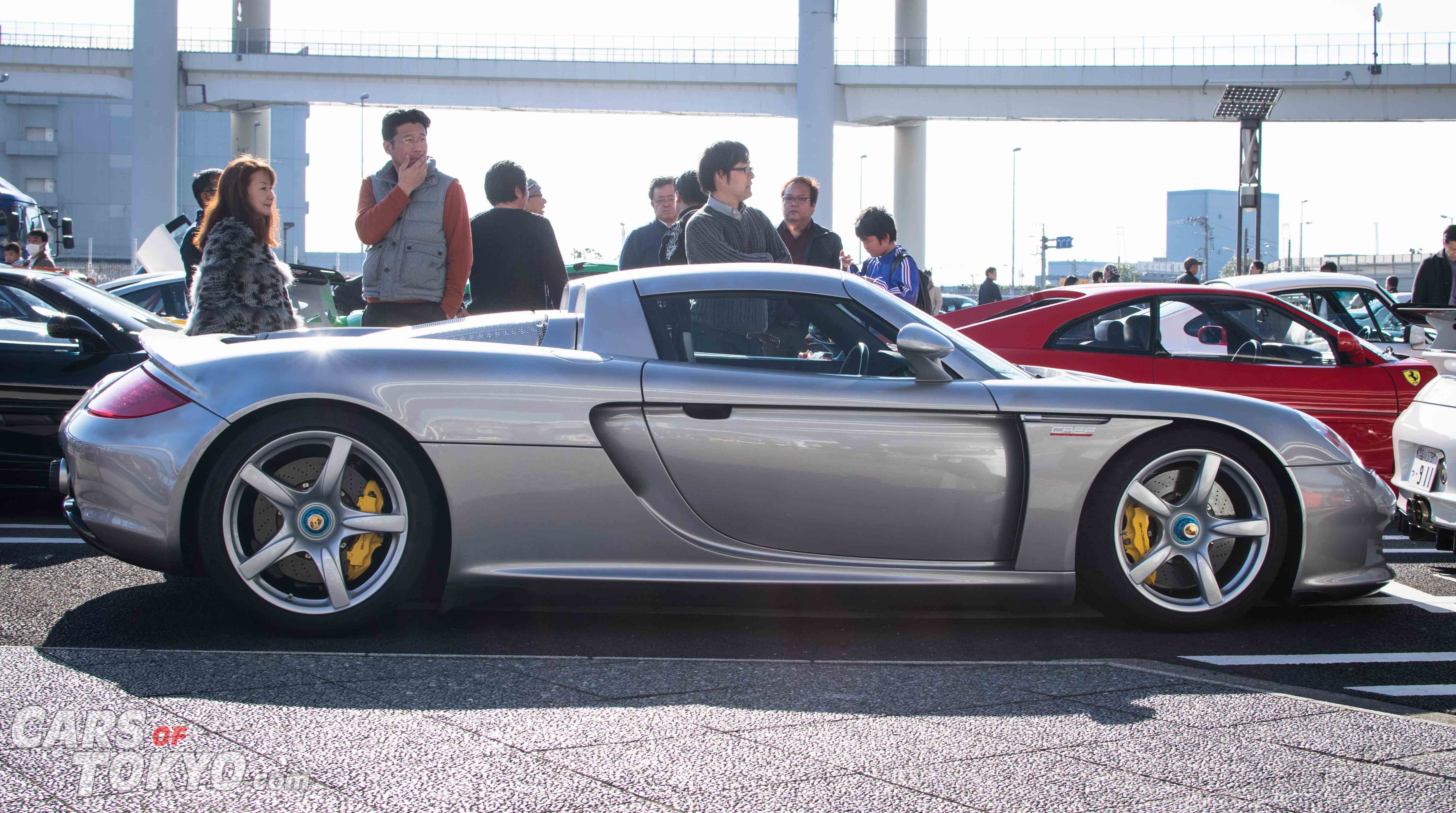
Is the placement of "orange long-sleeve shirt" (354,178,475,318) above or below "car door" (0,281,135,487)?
above

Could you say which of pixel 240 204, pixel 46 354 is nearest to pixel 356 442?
pixel 240 204

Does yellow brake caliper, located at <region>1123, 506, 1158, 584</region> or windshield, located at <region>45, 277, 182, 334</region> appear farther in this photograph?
windshield, located at <region>45, 277, 182, 334</region>

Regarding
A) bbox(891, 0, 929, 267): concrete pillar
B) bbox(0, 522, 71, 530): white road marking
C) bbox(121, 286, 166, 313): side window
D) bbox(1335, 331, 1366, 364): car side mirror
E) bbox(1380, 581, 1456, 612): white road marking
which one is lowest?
bbox(1380, 581, 1456, 612): white road marking

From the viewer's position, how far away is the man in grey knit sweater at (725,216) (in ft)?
17.5

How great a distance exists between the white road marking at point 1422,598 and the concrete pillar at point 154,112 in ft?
129

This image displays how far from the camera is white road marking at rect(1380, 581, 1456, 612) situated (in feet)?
Answer: 14.0

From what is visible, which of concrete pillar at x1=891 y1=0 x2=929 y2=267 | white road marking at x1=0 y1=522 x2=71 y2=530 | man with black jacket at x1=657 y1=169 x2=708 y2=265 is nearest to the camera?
white road marking at x1=0 y1=522 x2=71 y2=530

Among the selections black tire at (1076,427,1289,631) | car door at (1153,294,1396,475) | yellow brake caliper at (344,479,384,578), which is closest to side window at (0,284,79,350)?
yellow brake caliper at (344,479,384,578)

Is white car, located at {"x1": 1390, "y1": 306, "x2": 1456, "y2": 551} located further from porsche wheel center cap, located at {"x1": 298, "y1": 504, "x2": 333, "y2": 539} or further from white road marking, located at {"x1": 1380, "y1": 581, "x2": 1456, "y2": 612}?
porsche wheel center cap, located at {"x1": 298, "y1": 504, "x2": 333, "y2": 539}

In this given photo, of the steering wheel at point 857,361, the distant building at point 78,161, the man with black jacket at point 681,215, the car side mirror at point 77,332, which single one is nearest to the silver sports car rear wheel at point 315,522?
the steering wheel at point 857,361

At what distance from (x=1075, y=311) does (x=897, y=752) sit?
4.63m

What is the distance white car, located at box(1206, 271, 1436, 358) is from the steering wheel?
5.22 meters

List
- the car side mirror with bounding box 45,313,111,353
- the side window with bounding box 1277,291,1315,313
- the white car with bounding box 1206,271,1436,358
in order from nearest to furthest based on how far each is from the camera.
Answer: the car side mirror with bounding box 45,313,111,353
the white car with bounding box 1206,271,1436,358
the side window with bounding box 1277,291,1315,313

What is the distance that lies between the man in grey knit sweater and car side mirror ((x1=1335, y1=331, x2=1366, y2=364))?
11.5 feet
